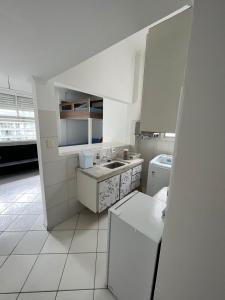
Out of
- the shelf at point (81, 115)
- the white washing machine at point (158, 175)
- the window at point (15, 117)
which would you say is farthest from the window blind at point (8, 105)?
the white washing machine at point (158, 175)

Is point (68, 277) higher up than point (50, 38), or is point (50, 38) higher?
point (50, 38)

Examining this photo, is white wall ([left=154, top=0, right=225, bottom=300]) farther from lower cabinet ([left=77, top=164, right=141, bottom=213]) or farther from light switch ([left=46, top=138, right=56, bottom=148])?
light switch ([left=46, top=138, right=56, bottom=148])

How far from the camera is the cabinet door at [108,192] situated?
6.22 ft

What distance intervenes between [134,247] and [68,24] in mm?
1390

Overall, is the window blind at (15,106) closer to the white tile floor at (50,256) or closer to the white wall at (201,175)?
the white tile floor at (50,256)

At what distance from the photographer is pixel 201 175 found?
1.89ft

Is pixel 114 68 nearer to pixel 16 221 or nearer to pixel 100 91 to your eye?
pixel 100 91

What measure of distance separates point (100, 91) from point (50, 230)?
86.9 inches

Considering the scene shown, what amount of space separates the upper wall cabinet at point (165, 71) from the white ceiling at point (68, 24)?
0.25 ft

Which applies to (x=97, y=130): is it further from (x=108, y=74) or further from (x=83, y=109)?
(x=108, y=74)

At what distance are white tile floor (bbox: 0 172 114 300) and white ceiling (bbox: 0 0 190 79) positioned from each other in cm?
200

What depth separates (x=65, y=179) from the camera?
1984 mm

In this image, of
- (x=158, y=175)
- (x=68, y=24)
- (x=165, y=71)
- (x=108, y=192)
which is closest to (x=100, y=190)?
(x=108, y=192)

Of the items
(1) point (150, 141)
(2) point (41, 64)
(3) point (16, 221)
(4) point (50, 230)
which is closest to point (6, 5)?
(2) point (41, 64)
